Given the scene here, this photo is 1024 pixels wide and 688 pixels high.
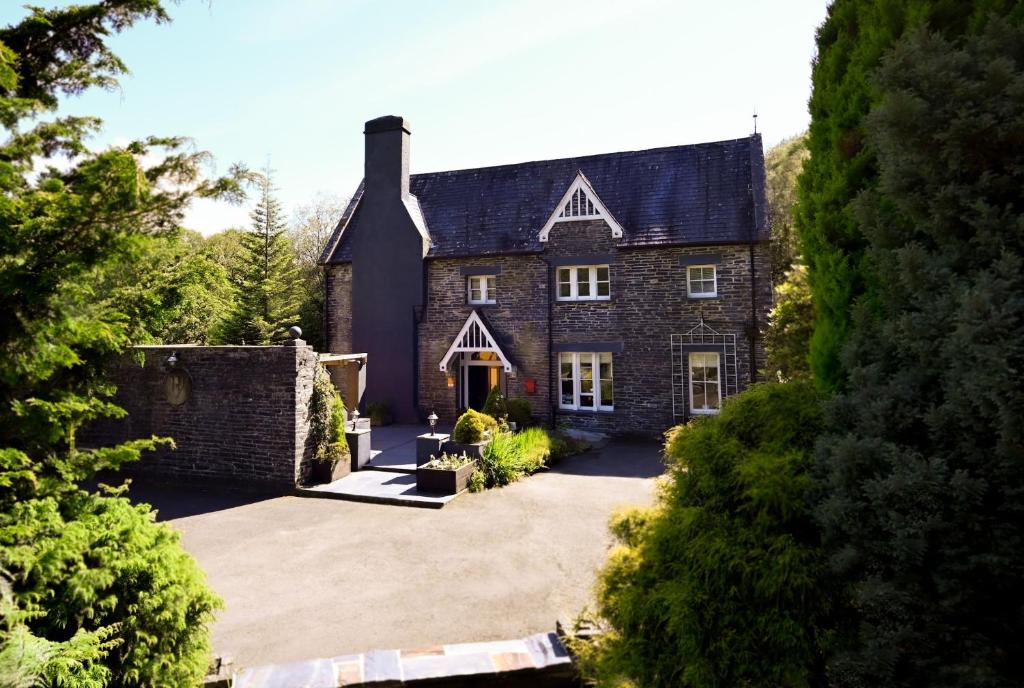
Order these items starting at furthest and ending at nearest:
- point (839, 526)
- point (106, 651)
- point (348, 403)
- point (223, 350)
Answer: point (348, 403), point (223, 350), point (106, 651), point (839, 526)

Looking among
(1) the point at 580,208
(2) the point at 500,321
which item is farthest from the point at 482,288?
(1) the point at 580,208

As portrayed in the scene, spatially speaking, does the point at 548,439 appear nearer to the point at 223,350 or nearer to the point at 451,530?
the point at 451,530

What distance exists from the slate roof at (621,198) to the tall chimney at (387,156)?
1.59 meters

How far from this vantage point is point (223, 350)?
13102mm

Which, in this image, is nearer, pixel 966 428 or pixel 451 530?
pixel 966 428

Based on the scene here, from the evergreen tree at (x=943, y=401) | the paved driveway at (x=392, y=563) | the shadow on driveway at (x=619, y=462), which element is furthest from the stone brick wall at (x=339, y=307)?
the evergreen tree at (x=943, y=401)

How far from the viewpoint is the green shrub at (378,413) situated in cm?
2125

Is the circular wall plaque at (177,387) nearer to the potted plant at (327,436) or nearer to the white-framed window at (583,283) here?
the potted plant at (327,436)

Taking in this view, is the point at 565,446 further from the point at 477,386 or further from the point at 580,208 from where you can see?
the point at 580,208

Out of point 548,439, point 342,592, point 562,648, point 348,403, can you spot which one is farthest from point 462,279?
point 562,648

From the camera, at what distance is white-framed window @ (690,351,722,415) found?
18.4 metres

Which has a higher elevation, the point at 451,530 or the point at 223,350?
the point at 223,350

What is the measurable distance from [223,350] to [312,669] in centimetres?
939

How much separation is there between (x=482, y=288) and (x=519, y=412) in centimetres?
514
